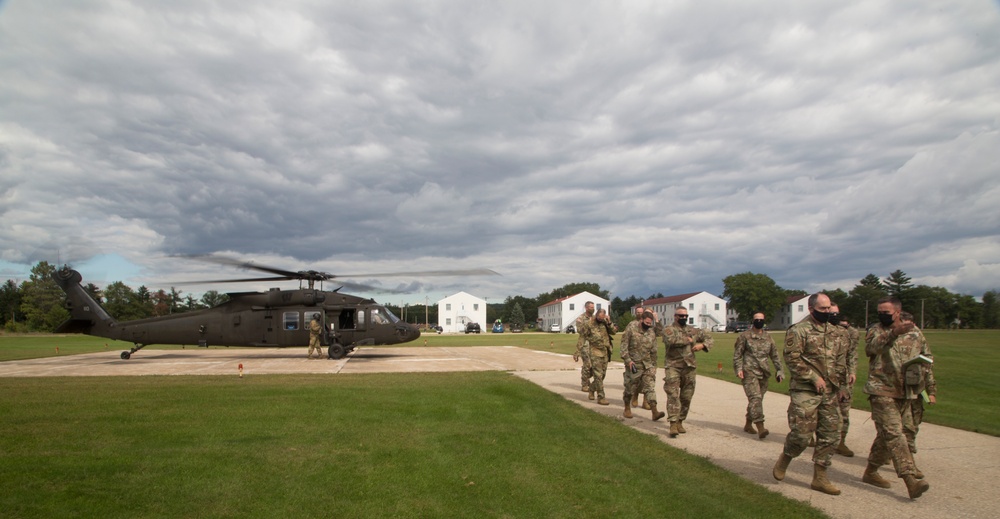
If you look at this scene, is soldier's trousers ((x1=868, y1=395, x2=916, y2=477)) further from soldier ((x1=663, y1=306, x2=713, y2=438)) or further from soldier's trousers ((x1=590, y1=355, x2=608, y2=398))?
soldier's trousers ((x1=590, y1=355, x2=608, y2=398))

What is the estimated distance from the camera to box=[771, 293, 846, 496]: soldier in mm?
6387

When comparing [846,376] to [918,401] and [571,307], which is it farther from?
[571,307]

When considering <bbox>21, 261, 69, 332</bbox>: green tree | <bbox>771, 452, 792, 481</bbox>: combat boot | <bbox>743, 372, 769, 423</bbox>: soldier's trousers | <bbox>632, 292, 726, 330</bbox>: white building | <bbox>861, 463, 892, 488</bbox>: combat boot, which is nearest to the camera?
<bbox>861, 463, 892, 488</bbox>: combat boot

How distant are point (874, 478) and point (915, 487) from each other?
2.20ft

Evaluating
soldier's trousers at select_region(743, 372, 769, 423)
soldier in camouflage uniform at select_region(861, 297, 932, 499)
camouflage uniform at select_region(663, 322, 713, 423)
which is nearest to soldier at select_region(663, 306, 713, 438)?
camouflage uniform at select_region(663, 322, 713, 423)

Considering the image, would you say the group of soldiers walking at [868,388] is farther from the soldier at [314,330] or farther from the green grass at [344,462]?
the soldier at [314,330]

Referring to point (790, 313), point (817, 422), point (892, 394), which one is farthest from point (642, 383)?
point (790, 313)

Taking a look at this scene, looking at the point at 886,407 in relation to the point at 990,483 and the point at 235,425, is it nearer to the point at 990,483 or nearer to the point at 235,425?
the point at 990,483

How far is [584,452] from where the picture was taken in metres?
8.01

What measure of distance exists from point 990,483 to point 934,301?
4427 inches

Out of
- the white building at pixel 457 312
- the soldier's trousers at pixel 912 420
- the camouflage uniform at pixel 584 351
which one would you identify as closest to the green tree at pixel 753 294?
the white building at pixel 457 312

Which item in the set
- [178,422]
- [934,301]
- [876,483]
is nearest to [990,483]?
[876,483]

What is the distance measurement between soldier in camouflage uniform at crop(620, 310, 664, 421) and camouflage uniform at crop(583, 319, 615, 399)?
153 cm

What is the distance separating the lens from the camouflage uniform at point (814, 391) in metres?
6.39
